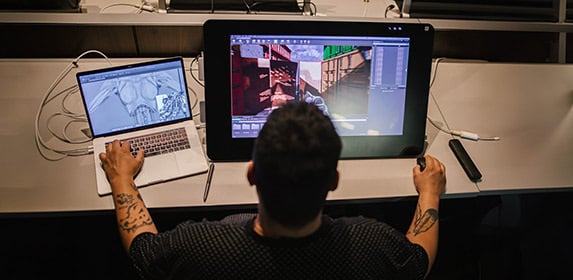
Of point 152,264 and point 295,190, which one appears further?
point 152,264

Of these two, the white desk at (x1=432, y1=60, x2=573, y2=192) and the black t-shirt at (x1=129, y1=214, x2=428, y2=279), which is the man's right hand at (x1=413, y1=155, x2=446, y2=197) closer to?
the white desk at (x1=432, y1=60, x2=573, y2=192)

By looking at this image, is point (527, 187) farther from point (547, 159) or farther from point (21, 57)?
point (21, 57)

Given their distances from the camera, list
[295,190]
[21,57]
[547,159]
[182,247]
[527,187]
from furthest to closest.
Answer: [21,57] < [547,159] < [527,187] < [182,247] < [295,190]

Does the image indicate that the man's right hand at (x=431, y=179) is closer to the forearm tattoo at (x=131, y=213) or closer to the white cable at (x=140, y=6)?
the forearm tattoo at (x=131, y=213)

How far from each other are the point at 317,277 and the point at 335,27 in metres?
0.74

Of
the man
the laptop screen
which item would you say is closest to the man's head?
the man

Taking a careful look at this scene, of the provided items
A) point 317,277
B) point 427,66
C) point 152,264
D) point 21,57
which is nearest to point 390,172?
point 427,66

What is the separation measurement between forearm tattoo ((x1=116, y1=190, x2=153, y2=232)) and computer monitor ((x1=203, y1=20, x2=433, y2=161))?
261 millimetres

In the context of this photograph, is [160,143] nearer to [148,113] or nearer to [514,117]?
[148,113]

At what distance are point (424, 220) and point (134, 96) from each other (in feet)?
2.74

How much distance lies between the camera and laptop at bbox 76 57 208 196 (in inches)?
51.9

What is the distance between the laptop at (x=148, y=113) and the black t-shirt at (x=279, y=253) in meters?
Answer: 0.36

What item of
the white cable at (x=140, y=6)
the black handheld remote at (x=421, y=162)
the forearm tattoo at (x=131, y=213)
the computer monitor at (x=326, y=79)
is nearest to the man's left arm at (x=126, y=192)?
the forearm tattoo at (x=131, y=213)

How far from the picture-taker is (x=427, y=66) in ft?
4.54
